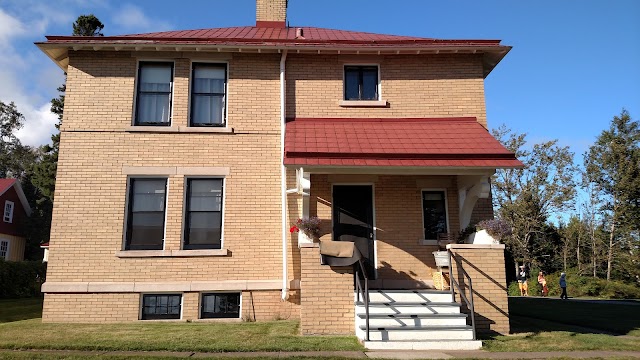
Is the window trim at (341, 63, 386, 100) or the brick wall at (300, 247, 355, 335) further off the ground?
the window trim at (341, 63, 386, 100)

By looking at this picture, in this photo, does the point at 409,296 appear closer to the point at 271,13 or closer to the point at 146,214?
the point at 146,214

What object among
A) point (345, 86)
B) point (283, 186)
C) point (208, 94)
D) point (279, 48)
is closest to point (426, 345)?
point (283, 186)

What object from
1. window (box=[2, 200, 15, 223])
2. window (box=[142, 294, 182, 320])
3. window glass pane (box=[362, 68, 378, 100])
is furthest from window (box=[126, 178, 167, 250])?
window (box=[2, 200, 15, 223])

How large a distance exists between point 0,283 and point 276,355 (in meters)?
19.5

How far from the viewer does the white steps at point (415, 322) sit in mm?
7801

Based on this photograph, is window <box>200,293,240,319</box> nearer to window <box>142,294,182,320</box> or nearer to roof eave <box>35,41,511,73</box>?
window <box>142,294,182,320</box>

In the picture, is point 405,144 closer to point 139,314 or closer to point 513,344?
point 513,344

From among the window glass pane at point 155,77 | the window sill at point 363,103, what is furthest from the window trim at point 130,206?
the window sill at point 363,103

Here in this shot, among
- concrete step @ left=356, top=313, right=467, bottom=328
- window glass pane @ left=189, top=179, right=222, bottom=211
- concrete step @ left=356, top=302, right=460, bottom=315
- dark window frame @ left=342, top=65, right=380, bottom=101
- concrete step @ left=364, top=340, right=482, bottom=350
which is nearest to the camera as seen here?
concrete step @ left=364, top=340, right=482, bottom=350

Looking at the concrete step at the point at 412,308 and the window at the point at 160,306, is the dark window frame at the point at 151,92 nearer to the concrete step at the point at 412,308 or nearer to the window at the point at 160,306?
the window at the point at 160,306

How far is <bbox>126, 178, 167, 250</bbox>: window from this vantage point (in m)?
11.1

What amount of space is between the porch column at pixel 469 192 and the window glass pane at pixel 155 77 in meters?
7.58

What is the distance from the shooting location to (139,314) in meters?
10.6

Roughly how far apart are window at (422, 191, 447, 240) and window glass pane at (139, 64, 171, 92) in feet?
22.9
